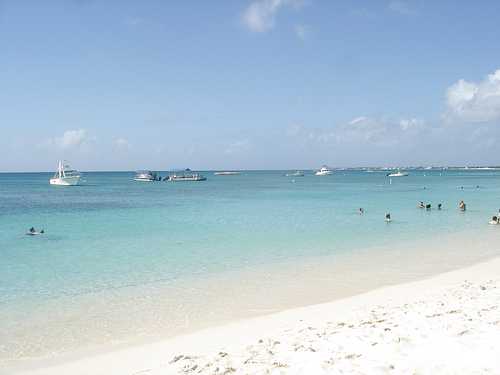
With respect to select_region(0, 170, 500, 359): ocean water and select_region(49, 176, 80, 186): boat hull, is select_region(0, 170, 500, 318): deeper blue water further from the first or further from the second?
select_region(49, 176, 80, 186): boat hull

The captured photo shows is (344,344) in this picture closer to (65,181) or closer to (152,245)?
(152,245)

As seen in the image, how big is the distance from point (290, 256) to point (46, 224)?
22559 millimetres

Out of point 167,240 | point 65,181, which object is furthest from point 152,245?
point 65,181

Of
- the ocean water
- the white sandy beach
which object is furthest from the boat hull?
the white sandy beach

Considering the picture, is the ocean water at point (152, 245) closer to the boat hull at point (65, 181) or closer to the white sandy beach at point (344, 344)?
the white sandy beach at point (344, 344)

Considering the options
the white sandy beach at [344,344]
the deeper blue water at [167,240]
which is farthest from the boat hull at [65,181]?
the white sandy beach at [344,344]

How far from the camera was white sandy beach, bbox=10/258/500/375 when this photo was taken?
7.42 m

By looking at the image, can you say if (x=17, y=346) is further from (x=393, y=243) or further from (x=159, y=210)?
(x=159, y=210)

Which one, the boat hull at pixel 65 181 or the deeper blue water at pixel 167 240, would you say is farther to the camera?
the boat hull at pixel 65 181

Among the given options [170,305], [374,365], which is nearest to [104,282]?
[170,305]

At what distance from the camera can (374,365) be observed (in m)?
7.30

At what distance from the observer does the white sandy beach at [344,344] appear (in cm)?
742

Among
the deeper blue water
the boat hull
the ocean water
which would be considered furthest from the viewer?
the boat hull

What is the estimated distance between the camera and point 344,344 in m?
8.48
